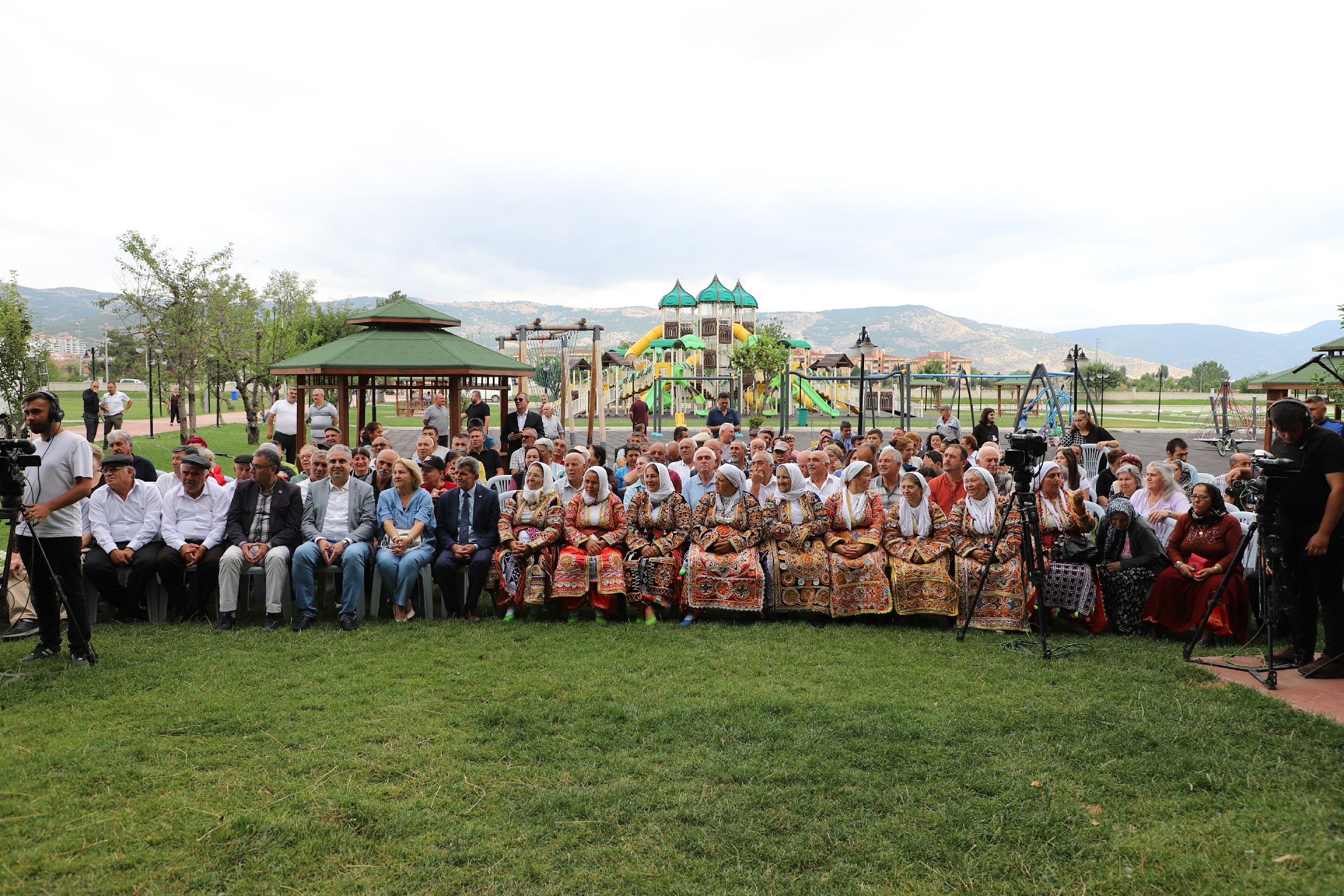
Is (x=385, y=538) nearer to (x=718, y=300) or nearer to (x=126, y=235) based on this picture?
(x=126, y=235)

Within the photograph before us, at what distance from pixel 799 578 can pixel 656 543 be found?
131 cm

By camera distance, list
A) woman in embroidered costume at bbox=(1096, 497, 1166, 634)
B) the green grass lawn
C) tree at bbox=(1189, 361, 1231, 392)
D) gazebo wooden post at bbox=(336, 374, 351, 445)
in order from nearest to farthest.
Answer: the green grass lawn
woman in embroidered costume at bbox=(1096, 497, 1166, 634)
gazebo wooden post at bbox=(336, 374, 351, 445)
tree at bbox=(1189, 361, 1231, 392)

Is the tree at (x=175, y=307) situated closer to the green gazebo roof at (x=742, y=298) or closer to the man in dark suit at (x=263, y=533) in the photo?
the man in dark suit at (x=263, y=533)

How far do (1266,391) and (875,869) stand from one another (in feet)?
65.2

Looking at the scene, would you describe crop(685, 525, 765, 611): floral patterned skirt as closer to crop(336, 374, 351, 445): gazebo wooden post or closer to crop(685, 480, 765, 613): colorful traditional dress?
crop(685, 480, 765, 613): colorful traditional dress

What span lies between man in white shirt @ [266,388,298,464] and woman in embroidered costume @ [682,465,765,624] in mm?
8494

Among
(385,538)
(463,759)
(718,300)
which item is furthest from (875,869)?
(718,300)

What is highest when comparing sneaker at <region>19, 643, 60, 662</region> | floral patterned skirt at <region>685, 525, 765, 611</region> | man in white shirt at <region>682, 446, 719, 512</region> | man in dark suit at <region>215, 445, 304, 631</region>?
man in white shirt at <region>682, 446, 719, 512</region>

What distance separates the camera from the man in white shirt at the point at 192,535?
691 centimetres

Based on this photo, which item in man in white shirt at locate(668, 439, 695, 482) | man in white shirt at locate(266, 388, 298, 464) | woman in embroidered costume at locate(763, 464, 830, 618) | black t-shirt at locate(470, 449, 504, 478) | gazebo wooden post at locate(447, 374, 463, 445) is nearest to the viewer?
woman in embroidered costume at locate(763, 464, 830, 618)

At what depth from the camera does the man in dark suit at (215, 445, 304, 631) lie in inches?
263

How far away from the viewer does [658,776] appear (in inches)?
161

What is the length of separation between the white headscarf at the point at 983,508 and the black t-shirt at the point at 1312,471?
2005 millimetres

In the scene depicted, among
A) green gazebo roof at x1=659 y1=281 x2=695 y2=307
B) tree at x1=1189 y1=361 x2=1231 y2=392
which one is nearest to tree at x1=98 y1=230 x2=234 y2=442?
green gazebo roof at x1=659 y1=281 x2=695 y2=307
